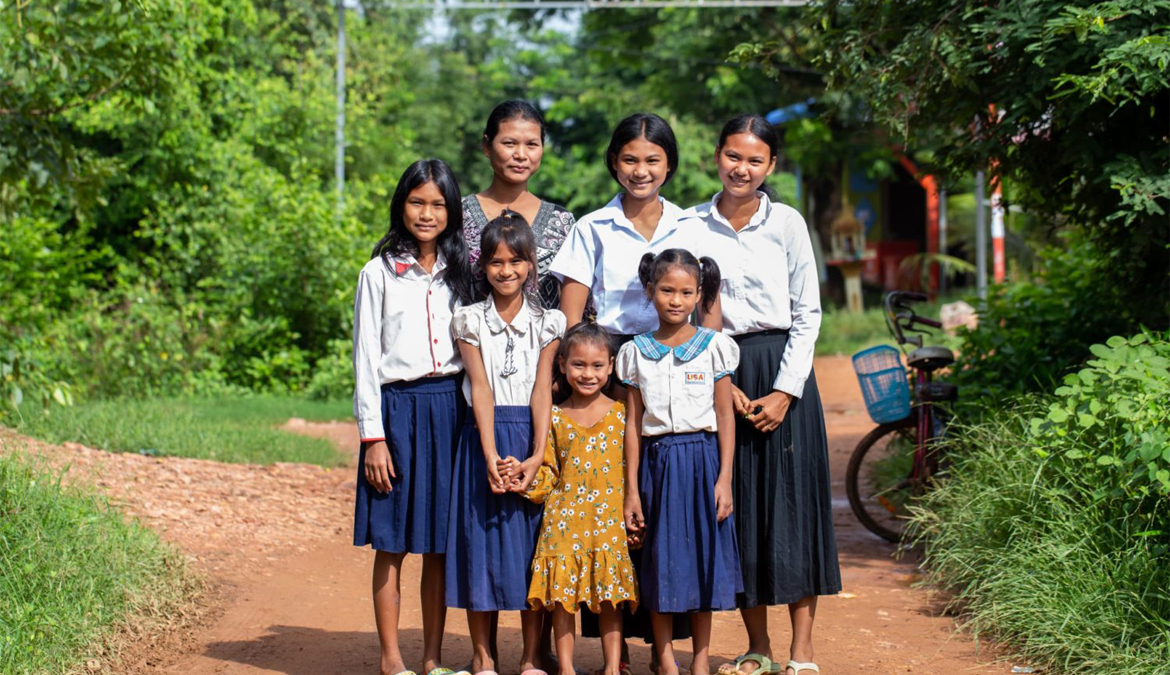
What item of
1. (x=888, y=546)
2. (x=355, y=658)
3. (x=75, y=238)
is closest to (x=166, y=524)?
(x=355, y=658)

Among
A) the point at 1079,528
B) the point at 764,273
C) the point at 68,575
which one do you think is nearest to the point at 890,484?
the point at 1079,528

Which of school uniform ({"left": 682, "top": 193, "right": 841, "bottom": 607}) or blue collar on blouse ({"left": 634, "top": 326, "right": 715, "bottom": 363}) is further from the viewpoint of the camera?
school uniform ({"left": 682, "top": 193, "right": 841, "bottom": 607})

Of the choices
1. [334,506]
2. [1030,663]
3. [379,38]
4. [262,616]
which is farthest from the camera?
[379,38]

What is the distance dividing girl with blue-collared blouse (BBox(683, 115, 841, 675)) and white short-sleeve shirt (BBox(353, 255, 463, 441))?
89 cm

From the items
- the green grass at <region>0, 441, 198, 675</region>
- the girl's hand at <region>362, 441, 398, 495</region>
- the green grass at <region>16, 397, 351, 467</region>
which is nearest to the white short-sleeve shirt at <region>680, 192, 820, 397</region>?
the girl's hand at <region>362, 441, 398, 495</region>

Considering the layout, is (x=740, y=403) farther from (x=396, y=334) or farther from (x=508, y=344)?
(x=396, y=334)

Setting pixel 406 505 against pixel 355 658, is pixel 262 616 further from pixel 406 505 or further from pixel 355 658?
pixel 406 505

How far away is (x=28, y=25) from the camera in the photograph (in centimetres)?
685

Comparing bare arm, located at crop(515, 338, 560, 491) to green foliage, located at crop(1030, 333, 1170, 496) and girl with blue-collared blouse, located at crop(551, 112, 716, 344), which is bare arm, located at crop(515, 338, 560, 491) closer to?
girl with blue-collared blouse, located at crop(551, 112, 716, 344)

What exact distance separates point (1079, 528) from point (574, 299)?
7.46 feet

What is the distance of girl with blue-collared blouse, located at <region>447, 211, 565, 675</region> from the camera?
3975 mm

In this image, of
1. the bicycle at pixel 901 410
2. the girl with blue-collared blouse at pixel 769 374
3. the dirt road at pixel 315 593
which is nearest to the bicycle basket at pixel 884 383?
the bicycle at pixel 901 410

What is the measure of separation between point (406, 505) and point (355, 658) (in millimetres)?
961

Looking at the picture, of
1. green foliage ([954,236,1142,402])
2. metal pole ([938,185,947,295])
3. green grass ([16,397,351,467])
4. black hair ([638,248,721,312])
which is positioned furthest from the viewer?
metal pole ([938,185,947,295])
